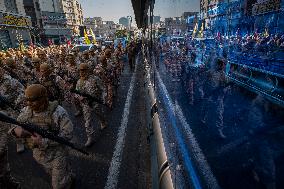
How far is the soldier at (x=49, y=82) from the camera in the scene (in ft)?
19.2

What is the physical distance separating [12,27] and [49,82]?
108ft

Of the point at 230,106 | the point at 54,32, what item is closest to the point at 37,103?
the point at 230,106

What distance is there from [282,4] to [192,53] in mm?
8282

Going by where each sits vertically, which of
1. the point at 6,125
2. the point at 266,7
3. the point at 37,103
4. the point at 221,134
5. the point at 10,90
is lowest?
the point at 221,134

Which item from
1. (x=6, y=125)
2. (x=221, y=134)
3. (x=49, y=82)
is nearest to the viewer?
(x=6, y=125)

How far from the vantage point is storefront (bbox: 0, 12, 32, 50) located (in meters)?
31.0

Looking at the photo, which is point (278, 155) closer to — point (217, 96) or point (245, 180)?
point (245, 180)

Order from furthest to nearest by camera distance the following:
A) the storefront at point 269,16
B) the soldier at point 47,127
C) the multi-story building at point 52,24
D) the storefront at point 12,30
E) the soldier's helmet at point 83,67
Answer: the multi-story building at point 52,24 → the storefront at point 12,30 → the storefront at point 269,16 → the soldier's helmet at point 83,67 → the soldier at point 47,127

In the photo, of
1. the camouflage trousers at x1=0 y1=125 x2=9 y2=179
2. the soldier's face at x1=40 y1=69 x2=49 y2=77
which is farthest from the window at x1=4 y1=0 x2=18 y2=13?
the camouflage trousers at x1=0 y1=125 x2=9 y2=179

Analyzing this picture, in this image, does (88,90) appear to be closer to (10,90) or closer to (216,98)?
(10,90)

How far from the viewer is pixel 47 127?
128 inches

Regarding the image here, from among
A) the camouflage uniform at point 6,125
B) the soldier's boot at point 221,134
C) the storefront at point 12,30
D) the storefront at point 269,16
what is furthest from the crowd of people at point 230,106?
the storefront at point 12,30

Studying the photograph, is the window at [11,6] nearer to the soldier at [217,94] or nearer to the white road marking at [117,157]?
the soldier at [217,94]

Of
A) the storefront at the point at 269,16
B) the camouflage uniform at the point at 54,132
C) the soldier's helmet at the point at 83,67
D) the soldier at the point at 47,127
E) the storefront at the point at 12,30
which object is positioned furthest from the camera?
the storefront at the point at 12,30
